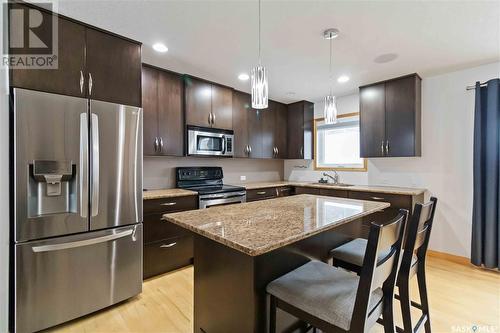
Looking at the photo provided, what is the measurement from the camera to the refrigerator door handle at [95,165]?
197 cm

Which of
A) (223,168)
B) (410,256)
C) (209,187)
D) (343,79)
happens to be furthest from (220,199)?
(343,79)

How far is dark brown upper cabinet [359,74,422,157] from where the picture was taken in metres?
3.23

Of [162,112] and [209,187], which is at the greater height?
[162,112]

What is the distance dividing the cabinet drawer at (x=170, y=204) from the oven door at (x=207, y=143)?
680 mm

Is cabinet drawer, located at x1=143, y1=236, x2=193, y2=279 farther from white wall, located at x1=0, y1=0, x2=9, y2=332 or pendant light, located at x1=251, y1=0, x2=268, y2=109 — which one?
Answer: pendant light, located at x1=251, y1=0, x2=268, y2=109

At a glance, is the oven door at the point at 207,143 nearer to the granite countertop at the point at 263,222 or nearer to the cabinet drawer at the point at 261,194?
the cabinet drawer at the point at 261,194

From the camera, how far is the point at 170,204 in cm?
279

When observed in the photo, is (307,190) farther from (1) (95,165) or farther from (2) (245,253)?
(2) (245,253)

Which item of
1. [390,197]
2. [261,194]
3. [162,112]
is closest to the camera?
[162,112]

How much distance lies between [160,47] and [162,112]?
812mm

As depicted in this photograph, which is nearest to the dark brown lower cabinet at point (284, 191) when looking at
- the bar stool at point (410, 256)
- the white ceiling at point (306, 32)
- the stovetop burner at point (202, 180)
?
the stovetop burner at point (202, 180)

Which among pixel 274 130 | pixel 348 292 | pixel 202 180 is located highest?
pixel 274 130

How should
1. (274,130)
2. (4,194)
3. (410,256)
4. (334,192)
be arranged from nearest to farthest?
(410,256), (4,194), (334,192), (274,130)

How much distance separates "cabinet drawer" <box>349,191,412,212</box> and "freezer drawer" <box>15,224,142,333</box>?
2.87 metres
